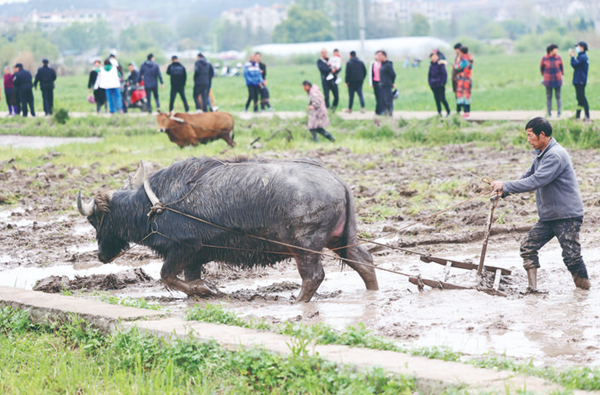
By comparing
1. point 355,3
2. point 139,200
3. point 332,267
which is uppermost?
point 355,3

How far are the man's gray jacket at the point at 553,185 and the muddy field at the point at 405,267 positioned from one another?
70 cm

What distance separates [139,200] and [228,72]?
2265 inches

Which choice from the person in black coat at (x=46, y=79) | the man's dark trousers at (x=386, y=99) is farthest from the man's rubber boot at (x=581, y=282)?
the person in black coat at (x=46, y=79)

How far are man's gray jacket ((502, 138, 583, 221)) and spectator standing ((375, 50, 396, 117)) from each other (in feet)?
37.0

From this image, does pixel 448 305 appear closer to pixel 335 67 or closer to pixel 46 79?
pixel 335 67

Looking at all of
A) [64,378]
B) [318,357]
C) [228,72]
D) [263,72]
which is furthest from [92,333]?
[228,72]

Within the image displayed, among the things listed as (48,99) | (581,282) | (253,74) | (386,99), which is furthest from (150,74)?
(581,282)

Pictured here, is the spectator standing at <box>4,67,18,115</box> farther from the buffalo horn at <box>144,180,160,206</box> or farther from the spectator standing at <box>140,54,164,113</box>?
the buffalo horn at <box>144,180,160,206</box>

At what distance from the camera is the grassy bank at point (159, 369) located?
3.93 m

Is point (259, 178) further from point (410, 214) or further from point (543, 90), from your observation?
point (543, 90)

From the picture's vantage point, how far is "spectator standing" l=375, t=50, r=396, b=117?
17.3 metres

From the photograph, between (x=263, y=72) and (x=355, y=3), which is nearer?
(x=263, y=72)

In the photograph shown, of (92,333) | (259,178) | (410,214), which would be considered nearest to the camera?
(92,333)

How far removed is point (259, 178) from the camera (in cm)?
639
